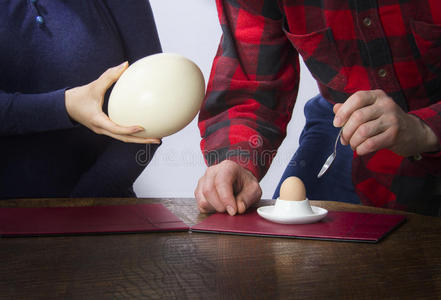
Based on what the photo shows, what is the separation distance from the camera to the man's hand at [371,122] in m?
0.66

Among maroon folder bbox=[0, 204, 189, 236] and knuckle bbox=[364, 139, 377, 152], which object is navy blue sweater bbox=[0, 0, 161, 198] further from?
knuckle bbox=[364, 139, 377, 152]

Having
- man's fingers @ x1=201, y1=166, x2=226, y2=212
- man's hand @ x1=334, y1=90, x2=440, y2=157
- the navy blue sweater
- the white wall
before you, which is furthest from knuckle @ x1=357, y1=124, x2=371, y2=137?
the white wall

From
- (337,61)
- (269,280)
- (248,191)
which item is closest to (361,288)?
(269,280)

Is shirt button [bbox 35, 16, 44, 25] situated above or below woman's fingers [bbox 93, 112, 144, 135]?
above

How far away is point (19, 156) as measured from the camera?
98 centimetres

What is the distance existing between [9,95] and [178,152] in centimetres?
75

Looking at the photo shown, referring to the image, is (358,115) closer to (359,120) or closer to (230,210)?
(359,120)

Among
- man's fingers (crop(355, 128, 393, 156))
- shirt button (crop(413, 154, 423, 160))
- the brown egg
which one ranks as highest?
man's fingers (crop(355, 128, 393, 156))

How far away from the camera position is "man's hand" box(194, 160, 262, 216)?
2.23 feet

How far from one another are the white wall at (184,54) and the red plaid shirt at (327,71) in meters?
0.52

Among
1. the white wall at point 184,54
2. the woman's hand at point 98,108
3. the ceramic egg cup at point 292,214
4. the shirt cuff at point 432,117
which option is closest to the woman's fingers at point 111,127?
the woman's hand at point 98,108

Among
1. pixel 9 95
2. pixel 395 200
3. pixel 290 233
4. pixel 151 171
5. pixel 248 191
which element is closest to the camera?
pixel 290 233

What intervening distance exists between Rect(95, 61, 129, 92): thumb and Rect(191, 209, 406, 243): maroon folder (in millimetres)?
277

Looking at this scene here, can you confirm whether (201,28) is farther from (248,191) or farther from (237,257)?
(237,257)
